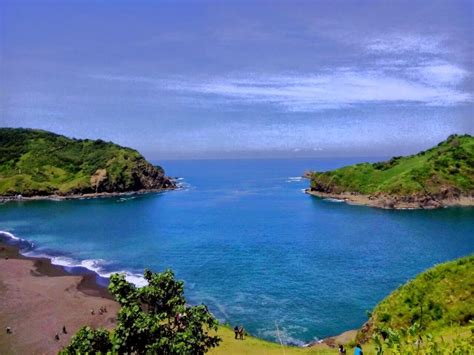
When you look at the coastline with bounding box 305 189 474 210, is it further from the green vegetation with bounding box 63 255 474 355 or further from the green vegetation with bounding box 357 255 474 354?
the green vegetation with bounding box 357 255 474 354

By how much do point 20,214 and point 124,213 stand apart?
3762 centimetres

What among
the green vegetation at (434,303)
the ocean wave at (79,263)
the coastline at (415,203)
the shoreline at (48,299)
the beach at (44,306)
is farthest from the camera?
the coastline at (415,203)

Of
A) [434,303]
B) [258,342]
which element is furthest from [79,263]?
[434,303]

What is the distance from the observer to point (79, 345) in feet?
54.7

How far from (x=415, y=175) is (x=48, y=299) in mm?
132544

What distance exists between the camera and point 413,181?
150750mm

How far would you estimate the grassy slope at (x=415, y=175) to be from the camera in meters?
149

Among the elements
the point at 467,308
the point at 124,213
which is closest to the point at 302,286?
the point at 467,308

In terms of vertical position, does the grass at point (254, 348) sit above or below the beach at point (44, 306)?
above

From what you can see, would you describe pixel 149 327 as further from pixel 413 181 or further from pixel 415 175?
pixel 415 175

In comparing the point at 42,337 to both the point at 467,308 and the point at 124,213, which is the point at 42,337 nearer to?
the point at 467,308

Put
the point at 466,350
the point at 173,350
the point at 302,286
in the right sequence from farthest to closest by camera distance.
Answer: the point at 302,286 → the point at 173,350 → the point at 466,350

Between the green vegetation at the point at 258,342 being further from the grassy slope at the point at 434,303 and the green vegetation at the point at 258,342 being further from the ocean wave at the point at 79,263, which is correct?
the ocean wave at the point at 79,263

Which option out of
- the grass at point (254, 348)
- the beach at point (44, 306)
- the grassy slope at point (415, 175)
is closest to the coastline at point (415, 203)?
the grassy slope at point (415, 175)
